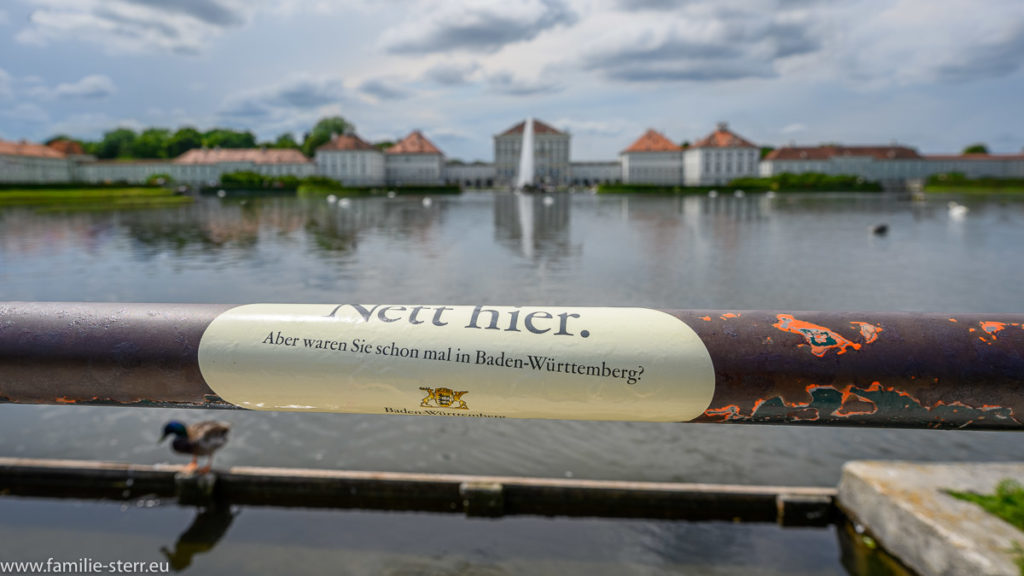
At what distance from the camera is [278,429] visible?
630 centimetres

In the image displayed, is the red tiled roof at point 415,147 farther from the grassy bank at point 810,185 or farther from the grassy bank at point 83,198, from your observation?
the grassy bank at point 83,198

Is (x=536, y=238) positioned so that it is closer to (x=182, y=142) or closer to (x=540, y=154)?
(x=540, y=154)

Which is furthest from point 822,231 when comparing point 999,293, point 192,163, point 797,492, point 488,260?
point 192,163

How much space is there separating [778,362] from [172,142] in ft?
516

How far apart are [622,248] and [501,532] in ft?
61.8

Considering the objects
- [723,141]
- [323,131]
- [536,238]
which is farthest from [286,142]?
[536,238]

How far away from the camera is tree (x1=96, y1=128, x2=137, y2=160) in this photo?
462ft

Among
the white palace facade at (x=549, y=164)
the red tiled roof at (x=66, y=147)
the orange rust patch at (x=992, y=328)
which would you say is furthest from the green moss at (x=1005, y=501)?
the red tiled roof at (x=66, y=147)

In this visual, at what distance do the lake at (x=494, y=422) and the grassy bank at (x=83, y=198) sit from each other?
24814 mm

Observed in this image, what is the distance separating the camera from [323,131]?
146m

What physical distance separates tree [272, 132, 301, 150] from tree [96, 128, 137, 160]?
2870 cm

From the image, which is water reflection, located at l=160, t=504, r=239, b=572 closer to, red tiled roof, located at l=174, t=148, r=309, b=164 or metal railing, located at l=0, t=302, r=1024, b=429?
metal railing, located at l=0, t=302, r=1024, b=429

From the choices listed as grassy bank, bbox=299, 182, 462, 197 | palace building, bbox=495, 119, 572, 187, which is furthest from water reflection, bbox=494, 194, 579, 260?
palace building, bbox=495, 119, 572, 187

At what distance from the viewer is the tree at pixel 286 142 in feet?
484
